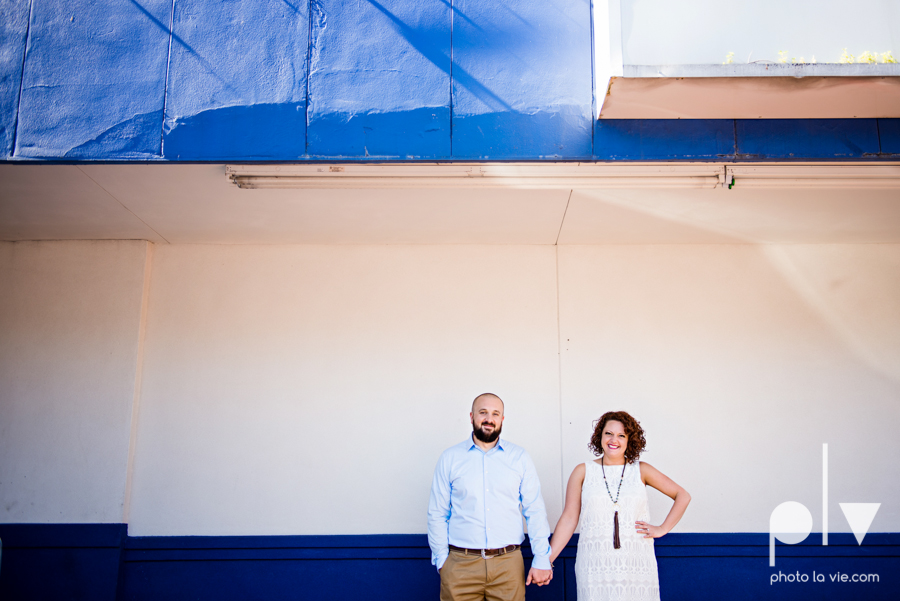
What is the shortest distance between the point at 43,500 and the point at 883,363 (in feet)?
23.3

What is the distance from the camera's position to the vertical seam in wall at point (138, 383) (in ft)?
16.1

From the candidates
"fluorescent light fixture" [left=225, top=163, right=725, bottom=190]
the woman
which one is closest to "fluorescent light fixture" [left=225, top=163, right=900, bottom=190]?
"fluorescent light fixture" [left=225, top=163, right=725, bottom=190]

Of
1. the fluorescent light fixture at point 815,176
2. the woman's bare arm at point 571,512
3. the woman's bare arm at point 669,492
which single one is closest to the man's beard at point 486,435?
the woman's bare arm at point 571,512

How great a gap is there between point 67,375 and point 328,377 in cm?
221

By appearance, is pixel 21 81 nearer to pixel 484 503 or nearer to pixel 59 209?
pixel 59 209

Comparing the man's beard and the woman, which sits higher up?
the man's beard

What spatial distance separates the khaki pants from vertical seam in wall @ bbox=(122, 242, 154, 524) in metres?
2.82

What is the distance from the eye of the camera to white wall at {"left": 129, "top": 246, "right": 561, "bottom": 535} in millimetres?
4938

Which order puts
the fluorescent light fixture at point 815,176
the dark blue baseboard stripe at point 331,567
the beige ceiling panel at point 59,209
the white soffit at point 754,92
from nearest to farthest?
1. the white soffit at point 754,92
2. the fluorescent light fixture at point 815,176
3. the beige ceiling panel at point 59,209
4. the dark blue baseboard stripe at point 331,567

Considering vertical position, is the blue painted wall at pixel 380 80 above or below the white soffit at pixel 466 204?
above

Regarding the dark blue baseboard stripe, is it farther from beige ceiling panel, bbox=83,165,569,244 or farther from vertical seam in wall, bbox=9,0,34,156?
vertical seam in wall, bbox=9,0,34,156

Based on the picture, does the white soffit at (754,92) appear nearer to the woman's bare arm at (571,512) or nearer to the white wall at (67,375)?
the woman's bare arm at (571,512)

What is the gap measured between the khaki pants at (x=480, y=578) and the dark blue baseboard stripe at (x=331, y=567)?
1039 mm

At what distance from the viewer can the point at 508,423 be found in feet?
16.4
